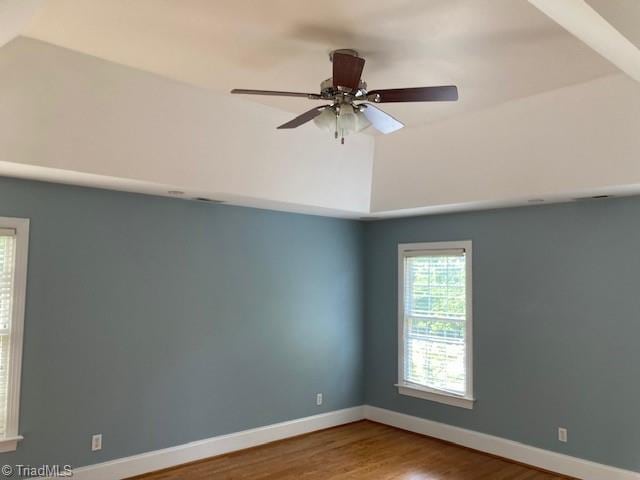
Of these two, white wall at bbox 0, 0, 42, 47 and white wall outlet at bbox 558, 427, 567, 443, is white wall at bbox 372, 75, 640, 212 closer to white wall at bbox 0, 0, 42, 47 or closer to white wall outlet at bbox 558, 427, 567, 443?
white wall outlet at bbox 558, 427, 567, 443

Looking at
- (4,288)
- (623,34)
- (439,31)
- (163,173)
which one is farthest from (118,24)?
(623,34)

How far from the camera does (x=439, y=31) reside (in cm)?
271

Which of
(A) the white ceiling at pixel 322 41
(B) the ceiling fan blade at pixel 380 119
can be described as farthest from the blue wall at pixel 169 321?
(B) the ceiling fan blade at pixel 380 119

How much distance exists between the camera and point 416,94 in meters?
2.67

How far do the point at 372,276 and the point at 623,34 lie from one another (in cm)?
428

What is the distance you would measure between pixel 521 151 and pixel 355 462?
3054 mm

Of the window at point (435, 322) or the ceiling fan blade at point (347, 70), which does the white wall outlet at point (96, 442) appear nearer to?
the window at point (435, 322)

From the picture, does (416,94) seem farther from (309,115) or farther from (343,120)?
(309,115)

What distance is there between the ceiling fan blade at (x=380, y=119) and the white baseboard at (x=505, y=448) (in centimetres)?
322

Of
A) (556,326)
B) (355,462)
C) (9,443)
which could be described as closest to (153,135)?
(9,443)

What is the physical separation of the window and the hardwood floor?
56 cm

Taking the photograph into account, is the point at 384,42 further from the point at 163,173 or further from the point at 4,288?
the point at 4,288

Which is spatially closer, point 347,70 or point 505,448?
point 347,70

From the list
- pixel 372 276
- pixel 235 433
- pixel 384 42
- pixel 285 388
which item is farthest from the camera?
pixel 372 276
